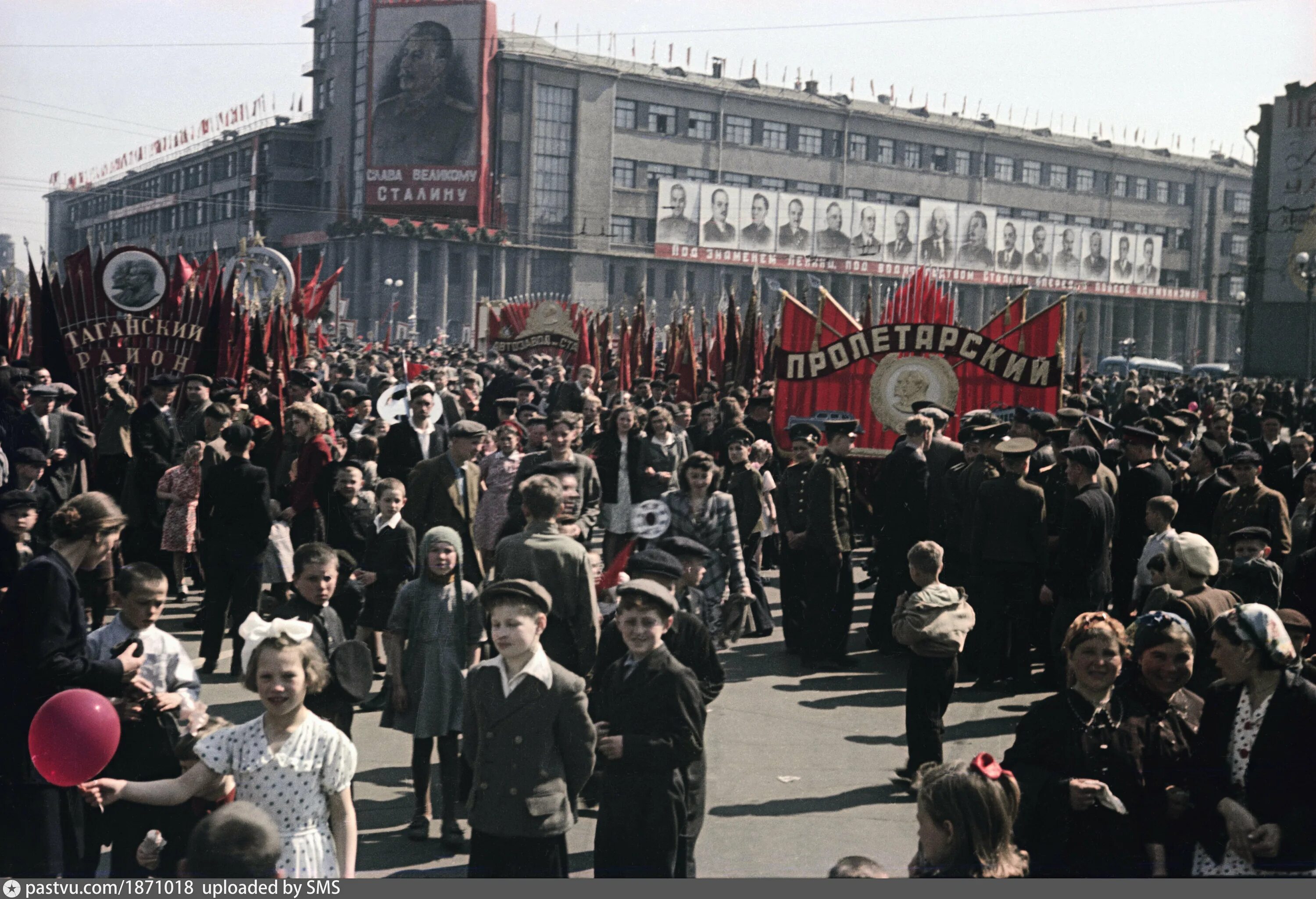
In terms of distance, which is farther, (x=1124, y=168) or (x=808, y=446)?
(x=1124, y=168)

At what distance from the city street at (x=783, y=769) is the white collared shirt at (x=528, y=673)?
1517 millimetres

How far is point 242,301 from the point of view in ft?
65.8

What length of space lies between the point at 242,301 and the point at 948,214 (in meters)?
63.4

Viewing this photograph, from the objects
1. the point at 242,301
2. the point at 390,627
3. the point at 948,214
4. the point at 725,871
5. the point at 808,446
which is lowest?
the point at 725,871

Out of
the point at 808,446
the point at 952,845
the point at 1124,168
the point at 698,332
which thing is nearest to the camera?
the point at 952,845

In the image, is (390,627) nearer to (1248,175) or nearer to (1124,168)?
(1124,168)

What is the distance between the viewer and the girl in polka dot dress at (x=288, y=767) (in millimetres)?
4238

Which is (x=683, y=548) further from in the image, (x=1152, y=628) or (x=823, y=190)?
(x=823, y=190)

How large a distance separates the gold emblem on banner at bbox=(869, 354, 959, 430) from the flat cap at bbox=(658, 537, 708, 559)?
332 inches

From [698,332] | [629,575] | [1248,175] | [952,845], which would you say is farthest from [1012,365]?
[1248,175]

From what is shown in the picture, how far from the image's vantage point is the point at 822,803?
7023mm

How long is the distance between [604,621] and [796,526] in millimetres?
3772

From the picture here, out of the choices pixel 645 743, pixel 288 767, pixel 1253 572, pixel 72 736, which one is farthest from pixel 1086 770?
pixel 72 736

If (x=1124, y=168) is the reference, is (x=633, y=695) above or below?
below
